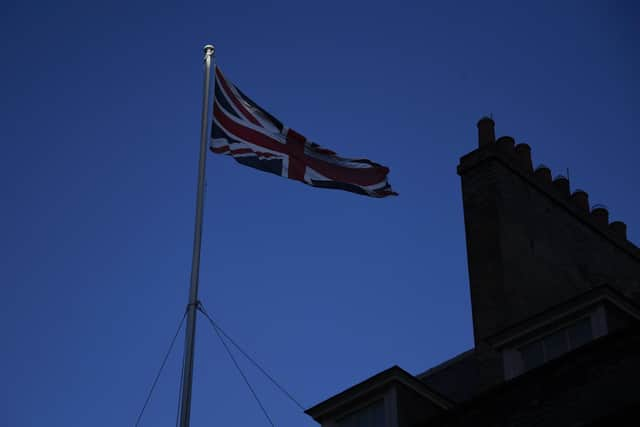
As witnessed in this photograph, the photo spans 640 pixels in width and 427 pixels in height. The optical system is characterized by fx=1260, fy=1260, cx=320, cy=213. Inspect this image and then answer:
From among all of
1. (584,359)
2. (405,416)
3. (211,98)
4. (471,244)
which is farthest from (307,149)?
(584,359)

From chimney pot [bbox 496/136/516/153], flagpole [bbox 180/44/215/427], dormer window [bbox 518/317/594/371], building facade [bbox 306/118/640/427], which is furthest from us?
chimney pot [bbox 496/136/516/153]

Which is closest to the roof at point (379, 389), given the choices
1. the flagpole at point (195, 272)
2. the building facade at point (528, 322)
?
the building facade at point (528, 322)

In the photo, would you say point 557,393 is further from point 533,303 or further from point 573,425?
point 533,303

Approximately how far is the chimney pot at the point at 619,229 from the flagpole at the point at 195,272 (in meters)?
11.9

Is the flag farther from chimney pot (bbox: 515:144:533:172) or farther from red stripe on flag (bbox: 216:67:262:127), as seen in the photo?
chimney pot (bbox: 515:144:533:172)

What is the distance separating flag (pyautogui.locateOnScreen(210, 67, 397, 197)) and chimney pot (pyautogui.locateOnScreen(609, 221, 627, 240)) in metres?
7.43

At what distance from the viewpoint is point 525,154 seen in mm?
30625

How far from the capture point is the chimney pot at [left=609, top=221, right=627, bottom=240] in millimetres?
31156

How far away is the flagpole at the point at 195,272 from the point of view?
19875 millimetres

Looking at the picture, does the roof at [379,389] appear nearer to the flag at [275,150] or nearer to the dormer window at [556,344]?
the dormer window at [556,344]

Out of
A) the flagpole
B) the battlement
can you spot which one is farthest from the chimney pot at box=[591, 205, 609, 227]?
the flagpole

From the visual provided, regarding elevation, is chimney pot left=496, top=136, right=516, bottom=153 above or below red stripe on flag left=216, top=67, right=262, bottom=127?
above

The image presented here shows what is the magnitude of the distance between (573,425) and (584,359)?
1.08m

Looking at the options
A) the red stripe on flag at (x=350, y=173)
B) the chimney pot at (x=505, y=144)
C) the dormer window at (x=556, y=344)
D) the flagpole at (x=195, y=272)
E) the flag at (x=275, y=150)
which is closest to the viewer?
the flagpole at (x=195, y=272)
